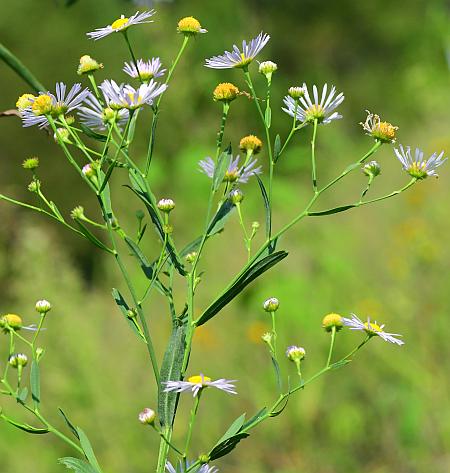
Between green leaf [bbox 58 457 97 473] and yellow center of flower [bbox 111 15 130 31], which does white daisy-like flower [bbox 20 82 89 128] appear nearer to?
yellow center of flower [bbox 111 15 130 31]

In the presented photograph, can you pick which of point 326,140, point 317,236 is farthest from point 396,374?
point 326,140

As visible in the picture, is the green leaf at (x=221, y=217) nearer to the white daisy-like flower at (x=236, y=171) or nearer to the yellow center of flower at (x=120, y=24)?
the white daisy-like flower at (x=236, y=171)

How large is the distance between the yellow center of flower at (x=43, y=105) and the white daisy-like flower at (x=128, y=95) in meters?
0.03

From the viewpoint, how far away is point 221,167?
557 mm

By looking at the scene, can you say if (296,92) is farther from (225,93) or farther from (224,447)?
(224,447)

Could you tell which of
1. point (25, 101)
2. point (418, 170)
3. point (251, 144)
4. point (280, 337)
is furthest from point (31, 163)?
point (280, 337)

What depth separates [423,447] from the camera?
227 centimetres

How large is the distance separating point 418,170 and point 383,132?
0.03 metres

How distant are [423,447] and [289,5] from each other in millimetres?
10841

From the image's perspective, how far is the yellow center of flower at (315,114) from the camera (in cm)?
54

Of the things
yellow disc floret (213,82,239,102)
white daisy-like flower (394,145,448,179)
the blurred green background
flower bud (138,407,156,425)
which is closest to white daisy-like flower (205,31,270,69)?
yellow disc floret (213,82,239,102)

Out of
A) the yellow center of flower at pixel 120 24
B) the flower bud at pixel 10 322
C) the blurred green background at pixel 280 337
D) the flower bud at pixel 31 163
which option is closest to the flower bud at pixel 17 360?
the flower bud at pixel 10 322

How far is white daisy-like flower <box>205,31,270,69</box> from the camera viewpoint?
554mm

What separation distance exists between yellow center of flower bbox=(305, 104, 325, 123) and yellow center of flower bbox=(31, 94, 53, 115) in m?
0.16
